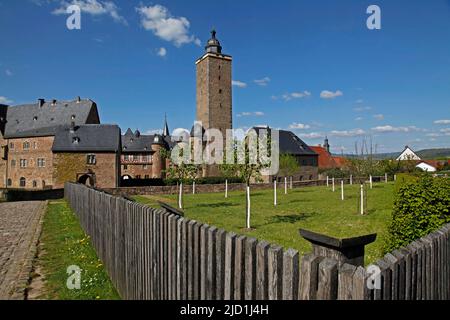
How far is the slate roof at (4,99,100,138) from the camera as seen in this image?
49.3 m

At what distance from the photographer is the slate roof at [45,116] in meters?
49.3

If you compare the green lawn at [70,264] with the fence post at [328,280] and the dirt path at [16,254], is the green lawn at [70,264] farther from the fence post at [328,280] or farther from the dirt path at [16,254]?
the fence post at [328,280]

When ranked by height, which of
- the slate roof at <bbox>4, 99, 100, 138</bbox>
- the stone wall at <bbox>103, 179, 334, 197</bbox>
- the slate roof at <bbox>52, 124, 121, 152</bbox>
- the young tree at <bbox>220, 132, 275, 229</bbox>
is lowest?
the stone wall at <bbox>103, 179, 334, 197</bbox>

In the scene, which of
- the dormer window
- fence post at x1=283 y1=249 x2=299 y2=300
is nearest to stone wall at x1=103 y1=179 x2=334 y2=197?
the dormer window

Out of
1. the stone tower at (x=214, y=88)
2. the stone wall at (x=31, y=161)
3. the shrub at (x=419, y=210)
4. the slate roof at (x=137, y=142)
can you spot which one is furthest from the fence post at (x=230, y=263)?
the slate roof at (x=137, y=142)

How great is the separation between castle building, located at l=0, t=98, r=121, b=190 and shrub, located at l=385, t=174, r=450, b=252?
38890mm

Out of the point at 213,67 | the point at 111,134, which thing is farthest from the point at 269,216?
the point at 213,67

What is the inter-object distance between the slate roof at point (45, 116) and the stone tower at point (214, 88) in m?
18.9

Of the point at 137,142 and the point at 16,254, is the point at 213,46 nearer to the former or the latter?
the point at 137,142

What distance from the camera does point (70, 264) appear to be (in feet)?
23.2

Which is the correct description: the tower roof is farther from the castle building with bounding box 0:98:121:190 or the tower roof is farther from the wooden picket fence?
the wooden picket fence

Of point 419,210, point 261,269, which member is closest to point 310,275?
point 261,269

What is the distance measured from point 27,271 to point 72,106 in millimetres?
50942
